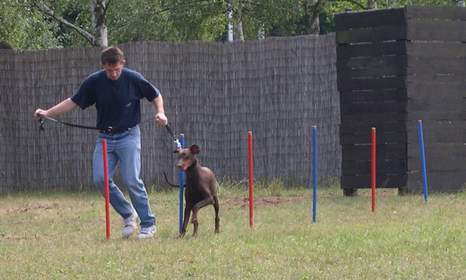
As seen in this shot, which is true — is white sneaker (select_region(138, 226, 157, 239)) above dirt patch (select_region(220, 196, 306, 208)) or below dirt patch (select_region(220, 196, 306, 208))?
above

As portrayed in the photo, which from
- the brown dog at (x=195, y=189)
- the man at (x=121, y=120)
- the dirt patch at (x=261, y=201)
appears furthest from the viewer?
the dirt patch at (x=261, y=201)

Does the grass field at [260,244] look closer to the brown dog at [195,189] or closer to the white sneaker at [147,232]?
the white sneaker at [147,232]

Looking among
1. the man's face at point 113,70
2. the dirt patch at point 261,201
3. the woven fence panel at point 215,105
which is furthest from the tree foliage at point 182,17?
the man's face at point 113,70

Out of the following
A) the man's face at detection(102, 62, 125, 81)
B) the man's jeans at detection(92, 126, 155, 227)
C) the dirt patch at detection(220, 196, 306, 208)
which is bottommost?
the dirt patch at detection(220, 196, 306, 208)

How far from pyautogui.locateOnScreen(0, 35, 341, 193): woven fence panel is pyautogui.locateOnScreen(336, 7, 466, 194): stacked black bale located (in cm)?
130

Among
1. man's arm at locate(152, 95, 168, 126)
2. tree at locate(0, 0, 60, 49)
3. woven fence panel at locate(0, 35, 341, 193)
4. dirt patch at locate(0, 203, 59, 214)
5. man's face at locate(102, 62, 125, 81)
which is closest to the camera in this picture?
man's arm at locate(152, 95, 168, 126)

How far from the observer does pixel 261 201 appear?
14492 mm

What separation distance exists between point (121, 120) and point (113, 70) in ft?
1.57

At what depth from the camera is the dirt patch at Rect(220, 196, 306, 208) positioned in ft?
46.1

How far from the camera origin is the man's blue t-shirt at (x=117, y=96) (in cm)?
1033

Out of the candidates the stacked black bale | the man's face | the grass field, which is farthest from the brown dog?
the stacked black bale

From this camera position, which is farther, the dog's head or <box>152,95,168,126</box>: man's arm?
the dog's head

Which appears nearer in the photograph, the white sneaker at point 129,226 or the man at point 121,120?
the man at point 121,120

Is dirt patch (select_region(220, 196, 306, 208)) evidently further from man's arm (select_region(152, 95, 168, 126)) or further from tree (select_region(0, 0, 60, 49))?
tree (select_region(0, 0, 60, 49))
